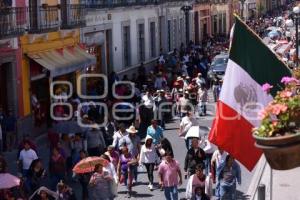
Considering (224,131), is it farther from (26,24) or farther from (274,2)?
(274,2)

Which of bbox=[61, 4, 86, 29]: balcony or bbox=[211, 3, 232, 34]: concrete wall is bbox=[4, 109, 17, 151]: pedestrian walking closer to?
bbox=[61, 4, 86, 29]: balcony

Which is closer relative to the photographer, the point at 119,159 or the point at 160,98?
the point at 119,159

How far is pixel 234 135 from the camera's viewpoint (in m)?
9.27

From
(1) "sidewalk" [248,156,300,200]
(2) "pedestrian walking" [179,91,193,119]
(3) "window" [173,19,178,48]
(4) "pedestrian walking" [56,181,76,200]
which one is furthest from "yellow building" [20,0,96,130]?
(3) "window" [173,19,178,48]

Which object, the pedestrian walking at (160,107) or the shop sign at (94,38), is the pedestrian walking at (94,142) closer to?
the pedestrian walking at (160,107)

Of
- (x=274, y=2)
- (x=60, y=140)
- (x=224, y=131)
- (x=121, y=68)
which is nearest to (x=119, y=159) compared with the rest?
(x=60, y=140)

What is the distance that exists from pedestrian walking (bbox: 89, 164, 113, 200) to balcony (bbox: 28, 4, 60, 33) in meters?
10.0

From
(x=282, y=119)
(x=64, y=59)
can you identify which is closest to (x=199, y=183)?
(x=282, y=119)

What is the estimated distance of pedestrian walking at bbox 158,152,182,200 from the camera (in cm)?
1320

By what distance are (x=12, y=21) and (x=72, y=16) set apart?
5862 millimetres

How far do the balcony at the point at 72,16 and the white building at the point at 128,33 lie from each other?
3.74 ft

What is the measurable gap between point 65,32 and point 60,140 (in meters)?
9.60

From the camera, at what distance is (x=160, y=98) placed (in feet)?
78.3

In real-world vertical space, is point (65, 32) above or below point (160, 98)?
above
